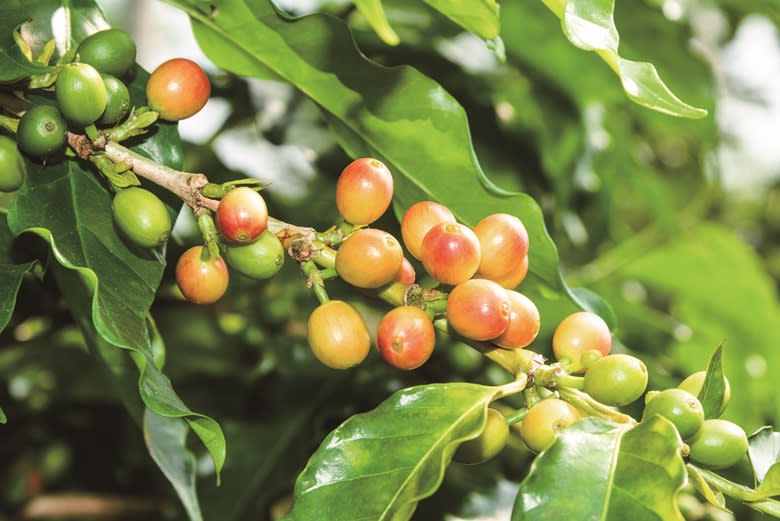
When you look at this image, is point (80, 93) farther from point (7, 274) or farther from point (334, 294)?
point (334, 294)

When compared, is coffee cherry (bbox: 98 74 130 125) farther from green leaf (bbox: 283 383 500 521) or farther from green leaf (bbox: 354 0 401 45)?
green leaf (bbox: 283 383 500 521)

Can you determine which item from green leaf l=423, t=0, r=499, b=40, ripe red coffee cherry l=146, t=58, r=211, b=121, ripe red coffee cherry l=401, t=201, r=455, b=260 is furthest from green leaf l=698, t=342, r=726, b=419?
ripe red coffee cherry l=146, t=58, r=211, b=121

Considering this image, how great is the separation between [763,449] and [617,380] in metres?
0.28

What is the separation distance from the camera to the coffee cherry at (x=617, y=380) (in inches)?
37.4

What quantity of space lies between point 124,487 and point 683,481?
6.13 feet

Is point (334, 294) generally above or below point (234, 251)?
below

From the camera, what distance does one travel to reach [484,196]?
122 cm

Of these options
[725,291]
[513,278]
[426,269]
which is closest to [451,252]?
[426,269]

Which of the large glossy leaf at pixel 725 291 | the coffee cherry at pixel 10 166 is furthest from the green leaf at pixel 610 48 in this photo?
the large glossy leaf at pixel 725 291

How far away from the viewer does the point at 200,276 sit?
1031mm

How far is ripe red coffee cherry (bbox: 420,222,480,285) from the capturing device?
0.98m

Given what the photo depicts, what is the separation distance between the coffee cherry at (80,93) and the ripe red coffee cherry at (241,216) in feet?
0.61

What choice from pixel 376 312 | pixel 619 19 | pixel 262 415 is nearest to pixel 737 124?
pixel 619 19

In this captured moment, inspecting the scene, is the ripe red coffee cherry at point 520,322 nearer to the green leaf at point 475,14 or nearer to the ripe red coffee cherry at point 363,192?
the ripe red coffee cherry at point 363,192
